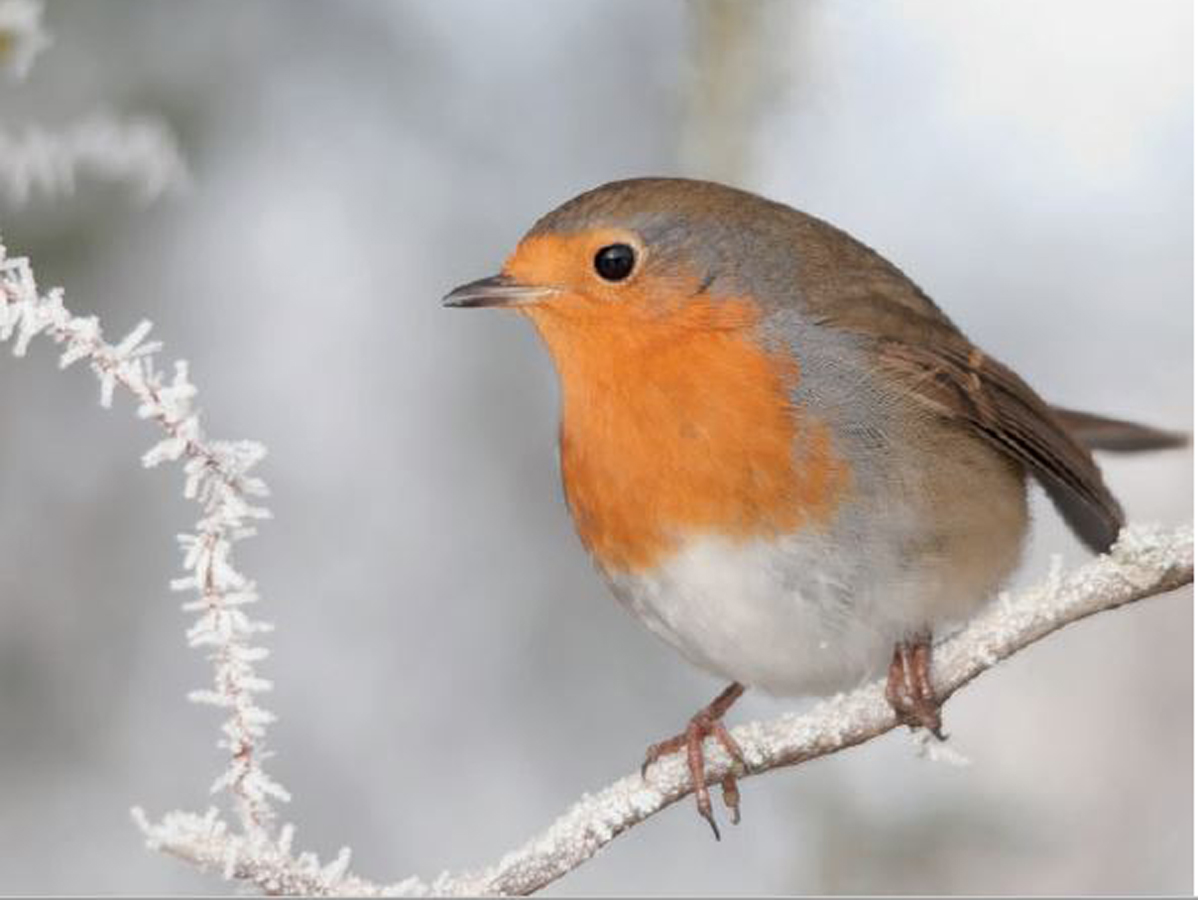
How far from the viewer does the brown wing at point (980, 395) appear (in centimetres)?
202

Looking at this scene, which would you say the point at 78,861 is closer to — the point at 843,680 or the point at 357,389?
the point at 357,389

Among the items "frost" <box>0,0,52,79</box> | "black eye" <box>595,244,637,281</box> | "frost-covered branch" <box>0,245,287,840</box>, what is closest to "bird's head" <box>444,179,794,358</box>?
"black eye" <box>595,244,637,281</box>

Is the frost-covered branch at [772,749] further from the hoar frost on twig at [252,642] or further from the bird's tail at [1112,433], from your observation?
the bird's tail at [1112,433]

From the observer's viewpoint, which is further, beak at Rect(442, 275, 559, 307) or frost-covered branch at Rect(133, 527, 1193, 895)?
beak at Rect(442, 275, 559, 307)

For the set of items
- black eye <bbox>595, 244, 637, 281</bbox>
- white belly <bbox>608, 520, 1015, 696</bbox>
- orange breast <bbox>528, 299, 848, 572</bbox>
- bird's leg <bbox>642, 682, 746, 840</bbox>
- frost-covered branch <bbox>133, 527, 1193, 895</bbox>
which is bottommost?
frost-covered branch <bbox>133, 527, 1193, 895</bbox>

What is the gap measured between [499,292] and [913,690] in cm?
53

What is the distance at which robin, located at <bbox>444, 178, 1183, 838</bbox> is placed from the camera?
182 cm

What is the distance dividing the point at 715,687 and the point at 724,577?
1.18 metres

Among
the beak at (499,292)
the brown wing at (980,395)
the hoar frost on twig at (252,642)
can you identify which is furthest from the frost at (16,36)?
the brown wing at (980,395)

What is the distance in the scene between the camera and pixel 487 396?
3.10 meters

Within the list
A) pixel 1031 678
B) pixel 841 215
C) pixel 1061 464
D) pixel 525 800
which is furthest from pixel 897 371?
pixel 525 800

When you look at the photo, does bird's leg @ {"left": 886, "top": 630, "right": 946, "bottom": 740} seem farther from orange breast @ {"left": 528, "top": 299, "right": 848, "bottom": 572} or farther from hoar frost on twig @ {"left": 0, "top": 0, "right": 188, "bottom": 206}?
hoar frost on twig @ {"left": 0, "top": 0, "right": 188, "bottom": 206}

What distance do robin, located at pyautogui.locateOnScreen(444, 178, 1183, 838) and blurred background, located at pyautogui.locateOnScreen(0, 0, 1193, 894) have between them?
20 cm

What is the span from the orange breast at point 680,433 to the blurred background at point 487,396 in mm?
356
